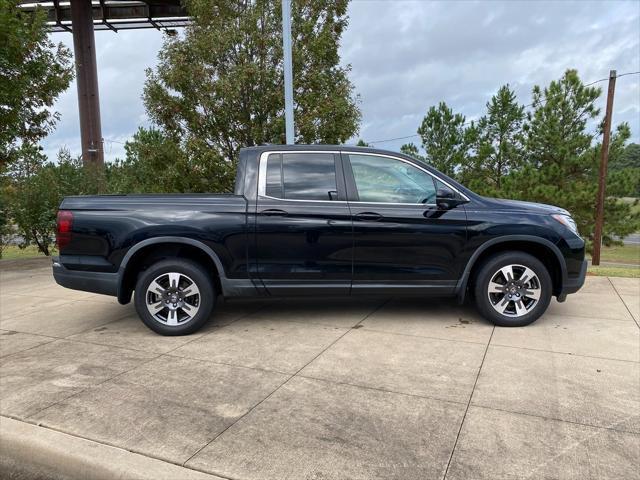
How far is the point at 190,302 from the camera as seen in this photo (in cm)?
464

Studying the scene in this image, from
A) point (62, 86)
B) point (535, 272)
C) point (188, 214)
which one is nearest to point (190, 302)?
point (188, 214)

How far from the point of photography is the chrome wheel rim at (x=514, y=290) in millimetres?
4691

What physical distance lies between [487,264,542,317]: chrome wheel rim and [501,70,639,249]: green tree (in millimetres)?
16290

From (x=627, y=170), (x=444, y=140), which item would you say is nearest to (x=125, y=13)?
(x=444, y=140)

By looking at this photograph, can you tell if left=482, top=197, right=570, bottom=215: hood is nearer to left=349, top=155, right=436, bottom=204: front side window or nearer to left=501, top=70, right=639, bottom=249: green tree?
left=349, top=155, right=436, bottom=204: front side window

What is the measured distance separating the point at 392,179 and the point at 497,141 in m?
20.0

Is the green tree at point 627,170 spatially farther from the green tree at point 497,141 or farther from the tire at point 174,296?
the tire at point 174,296

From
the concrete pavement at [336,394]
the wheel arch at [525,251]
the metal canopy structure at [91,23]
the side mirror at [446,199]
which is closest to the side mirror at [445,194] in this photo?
the side mirror at [446,199]

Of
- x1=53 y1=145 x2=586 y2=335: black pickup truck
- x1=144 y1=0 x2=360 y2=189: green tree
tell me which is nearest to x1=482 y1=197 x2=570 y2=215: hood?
x1=53 y1=145 x2=586 y2=335: black pickup truck

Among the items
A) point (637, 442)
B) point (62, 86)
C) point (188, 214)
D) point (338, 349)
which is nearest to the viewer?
point (637, 442)

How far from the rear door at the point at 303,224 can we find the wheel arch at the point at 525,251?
3.98ft

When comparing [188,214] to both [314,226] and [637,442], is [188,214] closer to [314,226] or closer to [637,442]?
[314,226]

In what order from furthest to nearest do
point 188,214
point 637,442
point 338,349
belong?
point 188,214 < point 338,349 < point 637,442

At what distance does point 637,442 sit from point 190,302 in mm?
3734
